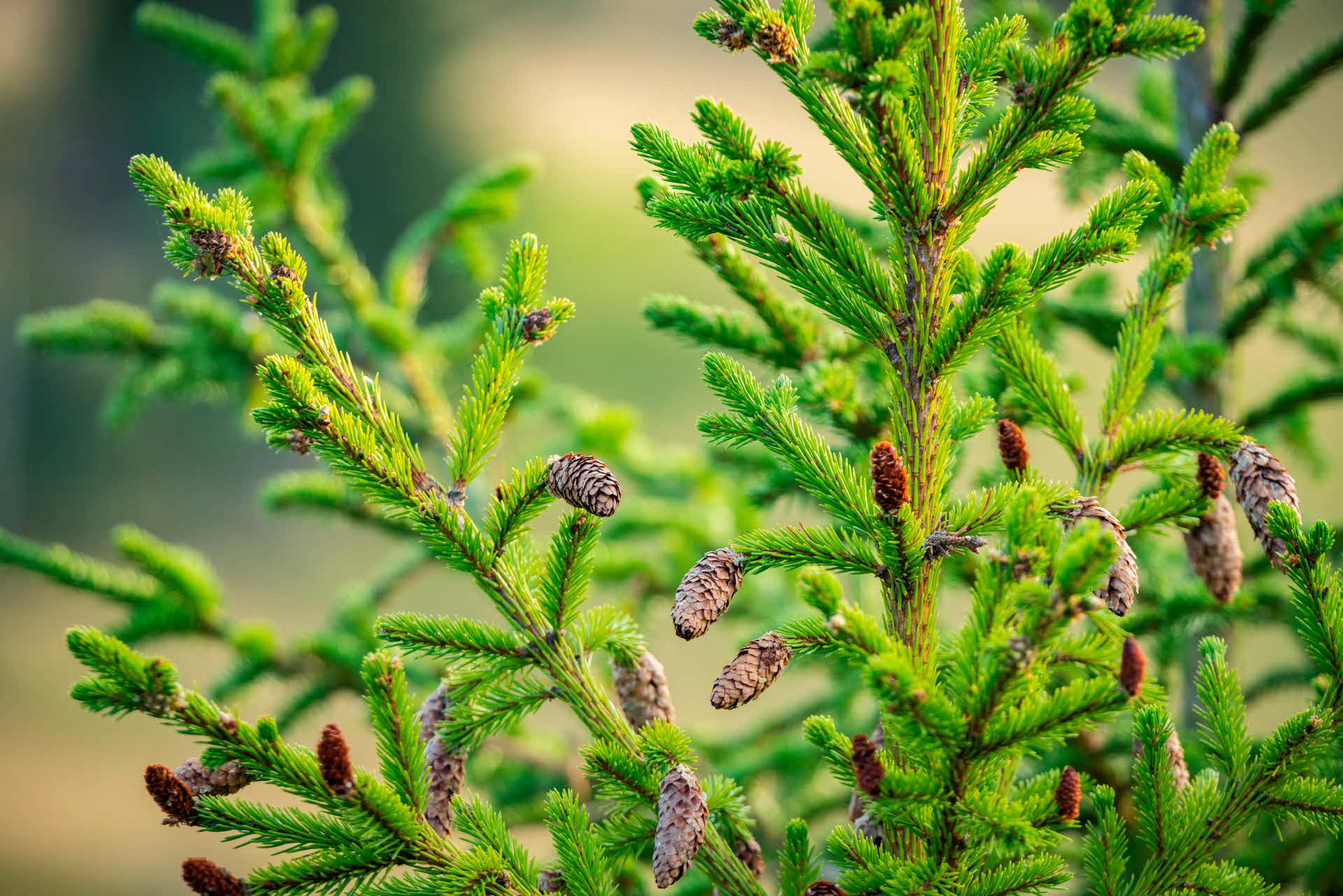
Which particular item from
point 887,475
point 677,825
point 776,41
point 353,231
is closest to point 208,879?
point 677,825

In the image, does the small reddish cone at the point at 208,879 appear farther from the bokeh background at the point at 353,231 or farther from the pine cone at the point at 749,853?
the bokeh background at the point at 353,231

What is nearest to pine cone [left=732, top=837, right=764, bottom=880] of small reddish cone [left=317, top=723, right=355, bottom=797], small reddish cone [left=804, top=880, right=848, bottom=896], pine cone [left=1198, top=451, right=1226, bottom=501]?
small reddish cone [left=804, top=880, right=848, bottom=896]

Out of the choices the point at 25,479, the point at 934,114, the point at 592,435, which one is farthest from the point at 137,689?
the point at 25,479

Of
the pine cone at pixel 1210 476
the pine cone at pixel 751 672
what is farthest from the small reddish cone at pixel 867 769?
the pine cone at pixel 1210 476

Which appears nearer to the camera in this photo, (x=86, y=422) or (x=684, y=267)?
(x=86, y=422)

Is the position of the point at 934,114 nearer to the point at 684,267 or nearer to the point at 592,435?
the point at 592,435

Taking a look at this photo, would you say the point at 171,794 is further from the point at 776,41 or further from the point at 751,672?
the point at 776,41
